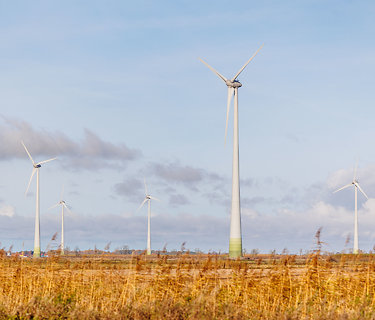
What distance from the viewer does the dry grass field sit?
2367cm

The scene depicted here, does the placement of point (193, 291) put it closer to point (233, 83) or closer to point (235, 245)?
point (235, 245)

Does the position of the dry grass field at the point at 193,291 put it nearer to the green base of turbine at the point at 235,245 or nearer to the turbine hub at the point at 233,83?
the green base of turbine at the point at 235,245

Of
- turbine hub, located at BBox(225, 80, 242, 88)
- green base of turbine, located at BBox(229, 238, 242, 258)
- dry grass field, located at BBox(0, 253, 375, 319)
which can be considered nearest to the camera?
dry grass field, located at BBox(0, 253, 375, 319)

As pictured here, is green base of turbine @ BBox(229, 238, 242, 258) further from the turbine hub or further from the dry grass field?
the dry grass field

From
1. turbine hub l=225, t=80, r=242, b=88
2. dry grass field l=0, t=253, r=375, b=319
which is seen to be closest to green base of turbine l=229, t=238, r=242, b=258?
turbine hub l=225, t=80, r=242, b=88

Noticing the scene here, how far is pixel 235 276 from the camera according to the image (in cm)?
2828

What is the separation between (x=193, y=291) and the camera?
27.2m

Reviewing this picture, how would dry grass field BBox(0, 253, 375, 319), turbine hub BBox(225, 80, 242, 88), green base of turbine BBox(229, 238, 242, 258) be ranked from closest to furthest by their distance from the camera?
dry grass field BBox(0, 253, 375, 319)
green base of turbine BBox(229, 238, 242, 258)
turbine hub BBox(225, 80, 242, 88)

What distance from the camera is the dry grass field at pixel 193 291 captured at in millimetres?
23672

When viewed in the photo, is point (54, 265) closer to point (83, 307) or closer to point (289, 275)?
point (83, 307)

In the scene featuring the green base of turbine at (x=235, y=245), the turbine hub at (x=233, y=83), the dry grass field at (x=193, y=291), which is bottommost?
the dry grass field at (x=193, y=291)

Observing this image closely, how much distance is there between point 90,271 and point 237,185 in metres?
49.3

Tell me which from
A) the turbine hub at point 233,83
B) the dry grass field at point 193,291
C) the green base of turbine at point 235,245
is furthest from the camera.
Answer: the turbine hub at point 233,83

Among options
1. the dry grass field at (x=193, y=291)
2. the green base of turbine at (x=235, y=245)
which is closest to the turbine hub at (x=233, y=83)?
the green base of turbine at (x=235, y=245)
